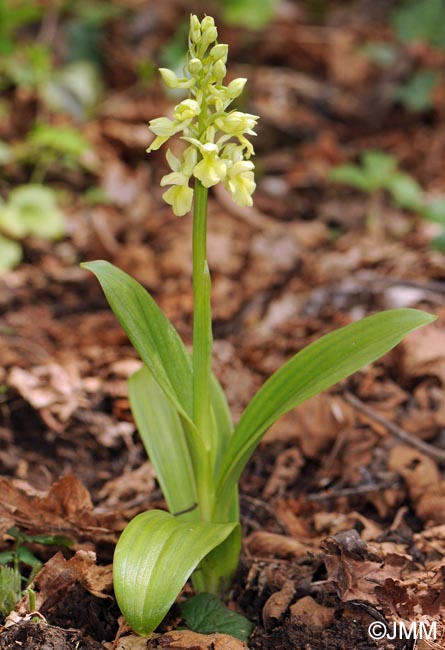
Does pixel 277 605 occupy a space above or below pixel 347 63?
below

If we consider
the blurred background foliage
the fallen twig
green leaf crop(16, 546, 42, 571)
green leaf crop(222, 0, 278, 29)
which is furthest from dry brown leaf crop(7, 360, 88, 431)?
green leaf crop(222, 0, 278, 29)

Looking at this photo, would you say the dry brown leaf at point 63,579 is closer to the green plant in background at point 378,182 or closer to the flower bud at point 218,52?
the flower bud at point 218,52

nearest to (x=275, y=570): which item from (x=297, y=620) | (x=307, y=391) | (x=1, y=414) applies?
(x=297, y=620)

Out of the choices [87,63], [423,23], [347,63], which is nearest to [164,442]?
[87,63]

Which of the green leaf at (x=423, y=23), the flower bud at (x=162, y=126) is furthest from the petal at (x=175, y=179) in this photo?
the green leaf at (x=423, y=23)

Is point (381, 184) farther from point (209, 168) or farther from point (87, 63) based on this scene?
point (209, 168)

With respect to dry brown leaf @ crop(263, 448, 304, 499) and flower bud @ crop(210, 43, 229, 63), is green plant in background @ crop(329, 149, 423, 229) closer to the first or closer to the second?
dry brown leaf @ crop(263, 448, 304, 499)

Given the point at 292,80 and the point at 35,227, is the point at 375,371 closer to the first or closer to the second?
the point at 35,227
